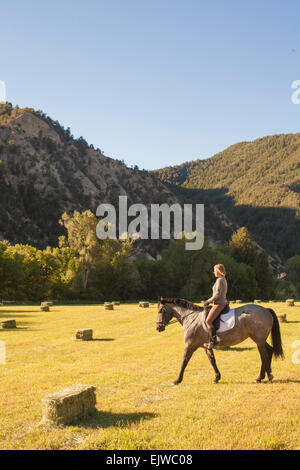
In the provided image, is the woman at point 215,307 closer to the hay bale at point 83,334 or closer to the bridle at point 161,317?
the bridle at point 161,317

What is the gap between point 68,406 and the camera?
381 inches

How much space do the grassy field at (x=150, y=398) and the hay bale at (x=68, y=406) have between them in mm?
293

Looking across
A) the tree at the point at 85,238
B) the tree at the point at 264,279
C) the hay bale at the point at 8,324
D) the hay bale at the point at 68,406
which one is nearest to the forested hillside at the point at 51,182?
the tree at the point at 264,279

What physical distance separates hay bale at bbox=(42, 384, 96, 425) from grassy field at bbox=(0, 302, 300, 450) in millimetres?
293

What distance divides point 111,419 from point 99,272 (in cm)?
6960

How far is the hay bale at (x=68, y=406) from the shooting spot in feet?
31.2

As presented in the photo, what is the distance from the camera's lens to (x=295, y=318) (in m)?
33.5

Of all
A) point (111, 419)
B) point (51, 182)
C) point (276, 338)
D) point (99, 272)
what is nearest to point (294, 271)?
point (99, 272)

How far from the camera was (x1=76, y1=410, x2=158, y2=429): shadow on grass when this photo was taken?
31.2 feet

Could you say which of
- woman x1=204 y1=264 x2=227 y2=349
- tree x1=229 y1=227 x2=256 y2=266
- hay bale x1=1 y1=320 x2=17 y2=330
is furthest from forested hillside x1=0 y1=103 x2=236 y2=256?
woman x1=204 y1=264 x2=227 y2=349

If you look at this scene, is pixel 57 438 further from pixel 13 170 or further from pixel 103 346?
pixel 13 170

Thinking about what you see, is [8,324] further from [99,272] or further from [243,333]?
[99,272]

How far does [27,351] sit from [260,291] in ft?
300

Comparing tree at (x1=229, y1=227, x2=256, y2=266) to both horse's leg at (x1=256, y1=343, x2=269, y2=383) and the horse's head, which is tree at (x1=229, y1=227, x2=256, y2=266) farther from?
horse's leg at (x1=256, y1=343, x2=269, y2=383)
